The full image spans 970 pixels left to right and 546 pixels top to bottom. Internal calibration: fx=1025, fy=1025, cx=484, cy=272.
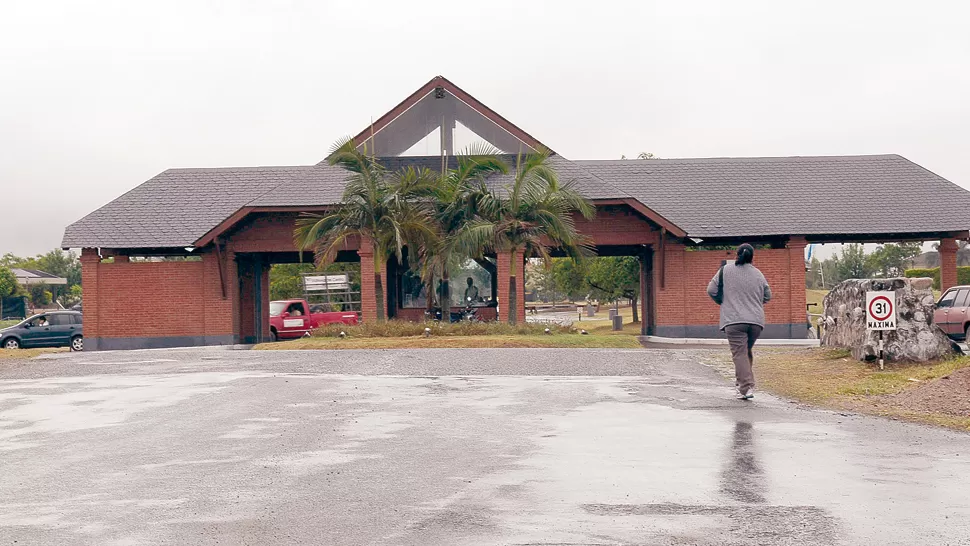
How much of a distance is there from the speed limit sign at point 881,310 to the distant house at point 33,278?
73310mm

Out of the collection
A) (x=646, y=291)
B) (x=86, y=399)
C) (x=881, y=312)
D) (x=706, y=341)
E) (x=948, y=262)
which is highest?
(x=948, y=262)

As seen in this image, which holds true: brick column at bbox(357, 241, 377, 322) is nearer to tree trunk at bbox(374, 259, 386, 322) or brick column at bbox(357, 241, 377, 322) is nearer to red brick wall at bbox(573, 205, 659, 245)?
tree trunk at bbox(374, 259, 386, 322)

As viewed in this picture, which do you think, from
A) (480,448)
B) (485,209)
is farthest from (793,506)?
(485,209)

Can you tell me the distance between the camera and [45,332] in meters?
34.9

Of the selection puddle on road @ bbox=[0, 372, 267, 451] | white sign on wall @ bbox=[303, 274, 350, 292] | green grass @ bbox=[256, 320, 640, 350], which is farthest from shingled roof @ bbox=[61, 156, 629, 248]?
puddle on road @ bbox=[0, 372, 267, 451]

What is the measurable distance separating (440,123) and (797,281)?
36.4 ft

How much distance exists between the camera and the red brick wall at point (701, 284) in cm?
2900

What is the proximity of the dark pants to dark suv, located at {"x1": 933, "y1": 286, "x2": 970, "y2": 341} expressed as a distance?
1267cm

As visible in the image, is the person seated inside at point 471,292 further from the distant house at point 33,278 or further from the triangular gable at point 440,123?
the distant house at point 33,278

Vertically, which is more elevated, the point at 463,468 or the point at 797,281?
the point at 797,281

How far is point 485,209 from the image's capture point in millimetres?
26062

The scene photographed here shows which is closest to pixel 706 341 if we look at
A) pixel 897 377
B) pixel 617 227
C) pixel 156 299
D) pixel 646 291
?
pixel 646 291

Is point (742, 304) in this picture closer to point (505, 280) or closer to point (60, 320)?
point (505, 280)

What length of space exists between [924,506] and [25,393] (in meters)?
11.0
